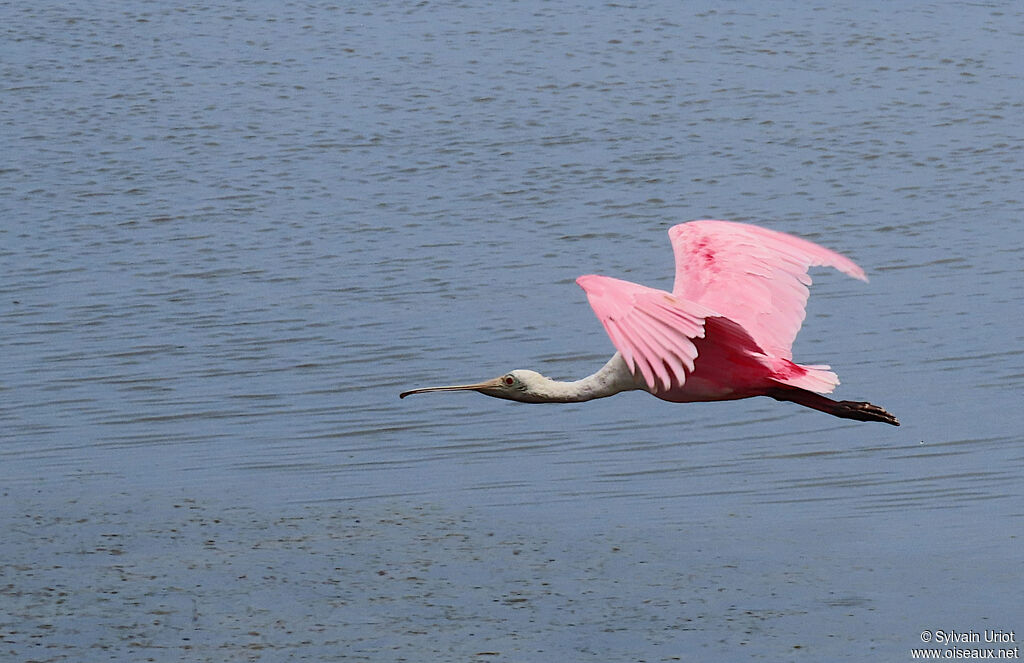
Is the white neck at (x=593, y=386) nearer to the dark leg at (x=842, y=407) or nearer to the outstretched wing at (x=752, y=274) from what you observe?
the outstretched wing at (x=752, y=274)

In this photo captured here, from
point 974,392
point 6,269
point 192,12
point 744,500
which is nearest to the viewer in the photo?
point 744,500

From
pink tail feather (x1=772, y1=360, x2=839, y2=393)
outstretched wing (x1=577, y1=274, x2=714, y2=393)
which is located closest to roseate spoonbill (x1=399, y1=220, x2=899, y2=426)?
pink tail feather (x1=772, y1=360, x2=839, y2=393)

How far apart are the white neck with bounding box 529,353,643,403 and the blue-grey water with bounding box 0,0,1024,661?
148cm

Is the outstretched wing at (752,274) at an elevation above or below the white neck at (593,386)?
above

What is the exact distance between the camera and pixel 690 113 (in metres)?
21.3

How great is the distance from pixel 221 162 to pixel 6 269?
150 inches

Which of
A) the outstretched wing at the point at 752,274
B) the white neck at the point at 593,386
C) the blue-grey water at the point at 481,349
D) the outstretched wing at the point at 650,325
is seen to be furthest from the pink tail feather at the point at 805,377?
the blue-grey water at the point at 481,349

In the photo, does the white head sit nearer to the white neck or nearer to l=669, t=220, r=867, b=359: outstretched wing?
the white neck

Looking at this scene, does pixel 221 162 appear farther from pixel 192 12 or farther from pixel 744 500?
pixel 744 500

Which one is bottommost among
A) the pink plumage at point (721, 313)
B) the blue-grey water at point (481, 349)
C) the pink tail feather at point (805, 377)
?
the blue-grey water at point (481, 349)

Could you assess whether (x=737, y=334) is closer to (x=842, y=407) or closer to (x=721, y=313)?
(x=721, y=313)

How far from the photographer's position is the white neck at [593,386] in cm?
858

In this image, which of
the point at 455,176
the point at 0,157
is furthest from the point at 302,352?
the point at 0,157

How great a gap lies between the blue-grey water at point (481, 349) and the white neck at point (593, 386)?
1.48 metres
